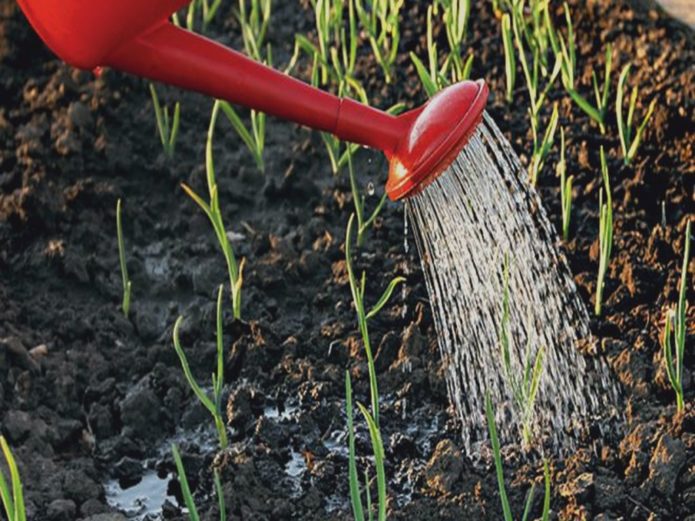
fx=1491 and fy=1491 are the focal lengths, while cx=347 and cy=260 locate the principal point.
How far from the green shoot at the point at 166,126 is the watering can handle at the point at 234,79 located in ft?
3.10

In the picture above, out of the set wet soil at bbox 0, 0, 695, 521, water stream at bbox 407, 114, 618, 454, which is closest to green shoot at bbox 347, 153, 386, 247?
wet soil at bbox 0, 0, 695, 521

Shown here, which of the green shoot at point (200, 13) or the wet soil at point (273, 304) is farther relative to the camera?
the green shoot at point (200, 13)

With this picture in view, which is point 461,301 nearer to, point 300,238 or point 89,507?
point 300,238

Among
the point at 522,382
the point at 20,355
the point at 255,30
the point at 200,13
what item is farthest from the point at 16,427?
the point at 200,13

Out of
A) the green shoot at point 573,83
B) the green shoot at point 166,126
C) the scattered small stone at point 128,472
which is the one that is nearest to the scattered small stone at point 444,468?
the scattered small stone at point 128,472

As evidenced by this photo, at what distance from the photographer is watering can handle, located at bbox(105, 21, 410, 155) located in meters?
2.42

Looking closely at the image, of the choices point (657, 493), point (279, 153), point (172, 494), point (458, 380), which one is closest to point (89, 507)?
point (172, 494)

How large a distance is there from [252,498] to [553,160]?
1191mm

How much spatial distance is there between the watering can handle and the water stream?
9.7 inches

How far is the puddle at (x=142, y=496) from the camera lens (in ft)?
8.71

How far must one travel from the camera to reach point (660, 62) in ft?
11.7

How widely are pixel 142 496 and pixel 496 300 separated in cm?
77

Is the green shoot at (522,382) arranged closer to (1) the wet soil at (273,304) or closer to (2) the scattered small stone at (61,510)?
(1) the wet soil at (273,304)

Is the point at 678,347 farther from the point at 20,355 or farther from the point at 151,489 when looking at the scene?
the point at 20,355
